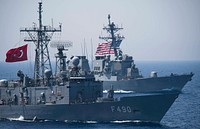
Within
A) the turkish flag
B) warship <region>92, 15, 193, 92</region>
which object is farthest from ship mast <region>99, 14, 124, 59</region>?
the turkish flag

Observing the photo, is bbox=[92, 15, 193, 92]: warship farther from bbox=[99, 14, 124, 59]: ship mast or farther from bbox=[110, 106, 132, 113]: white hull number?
bbox=[110, 106, 132, 113]: white hull number

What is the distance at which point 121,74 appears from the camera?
72125mm

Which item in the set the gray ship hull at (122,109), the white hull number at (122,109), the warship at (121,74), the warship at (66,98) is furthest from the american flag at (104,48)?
the white hull number at (122,109)

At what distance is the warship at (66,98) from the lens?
3959 cm

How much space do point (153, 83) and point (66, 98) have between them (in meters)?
31.3

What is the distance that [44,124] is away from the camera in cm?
4097

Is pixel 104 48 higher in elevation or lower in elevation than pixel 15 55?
higher

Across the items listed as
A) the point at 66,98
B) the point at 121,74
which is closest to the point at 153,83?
the point at 121,74

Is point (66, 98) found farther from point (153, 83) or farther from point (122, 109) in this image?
point (153, 83)

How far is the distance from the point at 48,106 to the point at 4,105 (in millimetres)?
5388

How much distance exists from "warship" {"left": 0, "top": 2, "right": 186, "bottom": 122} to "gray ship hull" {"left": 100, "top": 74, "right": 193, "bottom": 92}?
27.0 meters

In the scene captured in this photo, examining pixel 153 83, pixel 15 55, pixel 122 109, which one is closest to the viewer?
pixel 122 109

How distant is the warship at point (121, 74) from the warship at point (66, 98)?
26.3 metres

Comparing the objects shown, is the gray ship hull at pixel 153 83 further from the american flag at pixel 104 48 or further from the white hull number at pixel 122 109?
the white hull number at pixel 122 109
